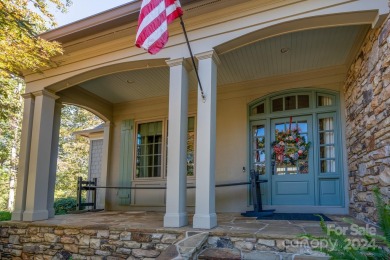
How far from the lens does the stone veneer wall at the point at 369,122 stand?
127 inches

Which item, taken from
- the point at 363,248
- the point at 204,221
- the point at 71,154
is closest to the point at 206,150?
the point at 204,221

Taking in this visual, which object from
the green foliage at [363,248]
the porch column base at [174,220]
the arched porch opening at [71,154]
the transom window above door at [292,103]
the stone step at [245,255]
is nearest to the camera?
the green foliage at [363,248]

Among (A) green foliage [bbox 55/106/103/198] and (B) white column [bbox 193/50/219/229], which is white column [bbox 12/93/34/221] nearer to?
(B) white column [bbox 193/50/219/229]

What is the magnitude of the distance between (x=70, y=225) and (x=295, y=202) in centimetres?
362

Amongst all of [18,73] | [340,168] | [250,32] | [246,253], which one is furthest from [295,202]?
[18,73]

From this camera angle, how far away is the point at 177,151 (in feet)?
12.9

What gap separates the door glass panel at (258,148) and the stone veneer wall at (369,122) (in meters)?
1.45

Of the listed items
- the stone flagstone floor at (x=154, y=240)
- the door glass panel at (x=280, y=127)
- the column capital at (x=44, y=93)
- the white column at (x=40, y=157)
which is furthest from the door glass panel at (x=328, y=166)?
the column capital at (x=44, y=93)

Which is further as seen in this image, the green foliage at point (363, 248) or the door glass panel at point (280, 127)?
the door glass panel at point (280, 127)

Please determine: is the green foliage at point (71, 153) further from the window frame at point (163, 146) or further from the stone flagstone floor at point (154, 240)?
the stone flagstone floor at point (154, 240)

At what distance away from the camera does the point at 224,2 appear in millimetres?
3826

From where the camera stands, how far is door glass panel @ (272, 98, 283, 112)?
18.7ft

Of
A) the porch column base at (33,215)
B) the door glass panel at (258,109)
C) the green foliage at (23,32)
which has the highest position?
the green foliage at (23,32)

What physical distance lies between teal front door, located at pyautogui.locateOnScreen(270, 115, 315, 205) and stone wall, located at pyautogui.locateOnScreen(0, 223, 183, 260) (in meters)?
2.54
